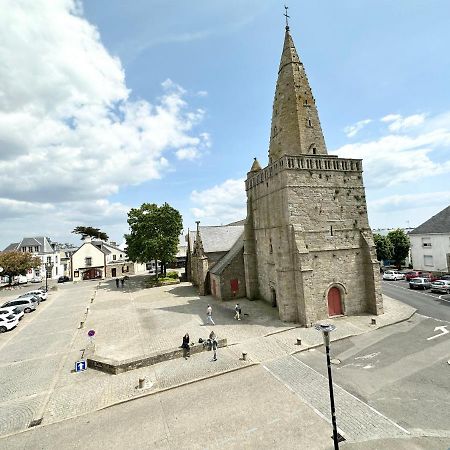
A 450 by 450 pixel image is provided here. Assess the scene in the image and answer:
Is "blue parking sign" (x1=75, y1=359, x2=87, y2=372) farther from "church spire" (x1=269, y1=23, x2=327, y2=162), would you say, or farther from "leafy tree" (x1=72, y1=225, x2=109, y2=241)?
"leafy tree" (x1=72, y1=225, x2=109, y2=241)

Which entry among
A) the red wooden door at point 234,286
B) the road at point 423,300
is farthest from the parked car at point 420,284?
the red wooden door at point 234,286

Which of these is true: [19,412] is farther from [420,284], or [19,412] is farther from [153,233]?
[420,284]

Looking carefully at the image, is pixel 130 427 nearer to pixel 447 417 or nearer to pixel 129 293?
pixel 447 417

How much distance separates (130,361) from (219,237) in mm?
20741

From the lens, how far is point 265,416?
383 inches

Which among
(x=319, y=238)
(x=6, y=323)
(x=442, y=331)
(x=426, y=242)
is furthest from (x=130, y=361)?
(x=426, y=242)

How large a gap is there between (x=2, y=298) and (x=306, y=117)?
43.1 m

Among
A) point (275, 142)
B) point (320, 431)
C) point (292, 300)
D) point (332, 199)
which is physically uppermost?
point (275, 142)

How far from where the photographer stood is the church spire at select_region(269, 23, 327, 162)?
20156mm

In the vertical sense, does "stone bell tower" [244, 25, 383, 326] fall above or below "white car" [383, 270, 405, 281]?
above

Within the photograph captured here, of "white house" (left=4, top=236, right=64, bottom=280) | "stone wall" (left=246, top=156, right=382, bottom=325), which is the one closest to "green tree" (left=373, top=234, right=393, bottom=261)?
"stone wall" (left=246, top=156, right=382, bottom=325)

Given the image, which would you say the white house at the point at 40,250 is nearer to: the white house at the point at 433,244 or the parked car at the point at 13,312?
the parked car at the point at 13,312

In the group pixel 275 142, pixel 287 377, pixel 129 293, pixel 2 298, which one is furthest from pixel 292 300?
pixel 2 298

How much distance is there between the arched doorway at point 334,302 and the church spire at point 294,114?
1013 cm
